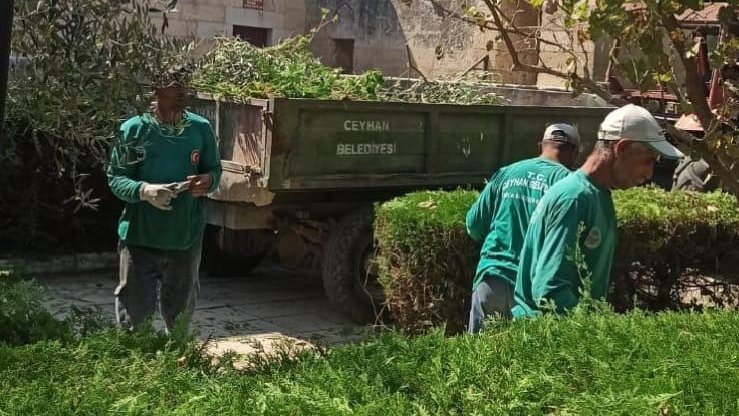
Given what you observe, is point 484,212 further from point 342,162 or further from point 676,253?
point 342,162

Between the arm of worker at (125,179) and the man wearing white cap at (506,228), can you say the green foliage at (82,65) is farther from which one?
the man wearing white cap at (506,228)

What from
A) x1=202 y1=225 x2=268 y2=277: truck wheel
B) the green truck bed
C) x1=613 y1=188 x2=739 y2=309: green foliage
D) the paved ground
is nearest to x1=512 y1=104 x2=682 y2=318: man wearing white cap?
x1=613 y1=188 x2=739 y2=309: green foliage

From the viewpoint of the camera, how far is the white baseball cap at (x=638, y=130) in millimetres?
3783

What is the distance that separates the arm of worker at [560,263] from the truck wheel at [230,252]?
17.3ft

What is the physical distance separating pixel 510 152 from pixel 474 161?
15.2 inches

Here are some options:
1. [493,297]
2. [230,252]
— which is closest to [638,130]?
[493,297]

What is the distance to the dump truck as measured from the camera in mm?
7289

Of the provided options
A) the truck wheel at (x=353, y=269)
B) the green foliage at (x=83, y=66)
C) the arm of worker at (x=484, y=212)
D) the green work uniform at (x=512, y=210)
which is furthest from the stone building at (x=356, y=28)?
the green foliage at (x=83, y=66)

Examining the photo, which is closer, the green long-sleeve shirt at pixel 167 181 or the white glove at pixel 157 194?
the white glove at pixel 157 194

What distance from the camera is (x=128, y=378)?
9.34ft

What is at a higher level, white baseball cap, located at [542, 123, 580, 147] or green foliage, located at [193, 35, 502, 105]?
green foliage, located at [193, 35, 502, 105]

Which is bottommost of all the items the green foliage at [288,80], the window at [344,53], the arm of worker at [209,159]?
the arm of worker at [209,159]

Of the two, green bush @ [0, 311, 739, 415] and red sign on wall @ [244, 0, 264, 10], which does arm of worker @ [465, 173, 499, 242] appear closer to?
green bush @ [0, 311, 739, 415]

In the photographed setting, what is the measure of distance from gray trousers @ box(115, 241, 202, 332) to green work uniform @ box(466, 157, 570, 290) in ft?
5.57
